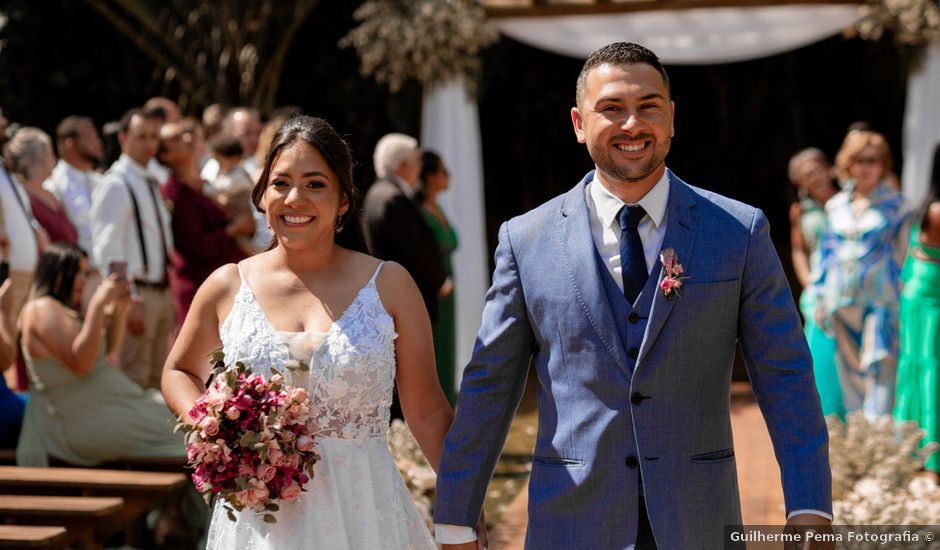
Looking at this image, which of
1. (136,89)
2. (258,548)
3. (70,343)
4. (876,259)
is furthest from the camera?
(136,89)

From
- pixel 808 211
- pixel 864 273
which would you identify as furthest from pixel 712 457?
pixel 808 211

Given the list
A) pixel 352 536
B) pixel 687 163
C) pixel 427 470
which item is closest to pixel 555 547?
pixel 352 536

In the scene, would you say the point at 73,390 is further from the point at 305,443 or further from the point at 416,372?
the point at 305,443

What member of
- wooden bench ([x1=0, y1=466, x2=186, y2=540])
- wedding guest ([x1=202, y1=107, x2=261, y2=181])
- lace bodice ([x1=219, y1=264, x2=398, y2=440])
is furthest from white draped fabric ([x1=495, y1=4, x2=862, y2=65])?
lace bodice ([x1=219, y1=264, x2=398, y2=440])

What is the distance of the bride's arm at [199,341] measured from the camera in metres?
3.70

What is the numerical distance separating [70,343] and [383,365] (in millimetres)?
3053

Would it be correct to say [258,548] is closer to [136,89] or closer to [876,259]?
[876,259]

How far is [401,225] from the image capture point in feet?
25.2

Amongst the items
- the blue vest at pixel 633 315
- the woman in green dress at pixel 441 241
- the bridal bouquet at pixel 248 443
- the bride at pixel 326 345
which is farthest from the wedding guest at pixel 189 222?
the blue vest at pixel 633 315

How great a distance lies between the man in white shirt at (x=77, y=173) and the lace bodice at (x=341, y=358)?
5.56 meters

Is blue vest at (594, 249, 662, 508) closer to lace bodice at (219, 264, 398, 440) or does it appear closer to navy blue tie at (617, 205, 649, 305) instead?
navy blue tie at (617, 205, 649, 305)

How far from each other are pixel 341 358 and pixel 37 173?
17.1 feet

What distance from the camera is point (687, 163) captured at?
1916 cm

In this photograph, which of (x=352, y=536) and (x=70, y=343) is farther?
(x=70, y=343)
